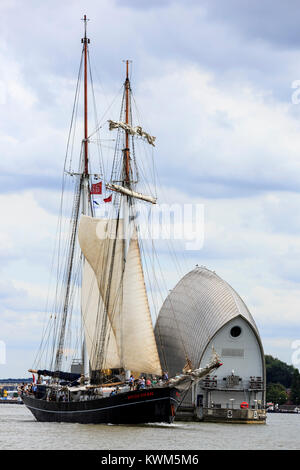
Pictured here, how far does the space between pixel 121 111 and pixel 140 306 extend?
897 inches

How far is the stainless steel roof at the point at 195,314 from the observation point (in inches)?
4318

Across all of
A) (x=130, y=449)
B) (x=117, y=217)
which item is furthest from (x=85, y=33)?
(x=130, y=449)

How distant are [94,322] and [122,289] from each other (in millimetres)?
8559

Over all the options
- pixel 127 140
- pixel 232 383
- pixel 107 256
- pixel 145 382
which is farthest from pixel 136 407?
pixel 232 383

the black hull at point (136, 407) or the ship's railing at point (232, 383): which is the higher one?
the ship's railing at point (232, 383)

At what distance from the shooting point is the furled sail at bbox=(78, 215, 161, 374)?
259 ft

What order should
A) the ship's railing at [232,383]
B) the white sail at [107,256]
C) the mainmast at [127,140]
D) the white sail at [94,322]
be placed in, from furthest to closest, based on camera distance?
1. the ship's railing at [232,383]
2. the white sail at [107,256]
3. the mainmast at [127,140]
4. the white sail at [94,322]

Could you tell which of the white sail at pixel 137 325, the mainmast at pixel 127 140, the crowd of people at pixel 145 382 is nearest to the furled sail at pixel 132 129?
the mainmast at pixel 127 140

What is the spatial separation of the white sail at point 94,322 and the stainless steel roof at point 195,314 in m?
19.1

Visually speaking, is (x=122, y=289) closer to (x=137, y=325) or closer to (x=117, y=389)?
(x=137, y=325)

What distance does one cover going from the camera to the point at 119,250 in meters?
90.6

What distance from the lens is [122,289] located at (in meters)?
84.9

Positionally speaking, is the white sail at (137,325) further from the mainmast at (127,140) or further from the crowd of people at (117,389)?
the mainmast at (127,140)
